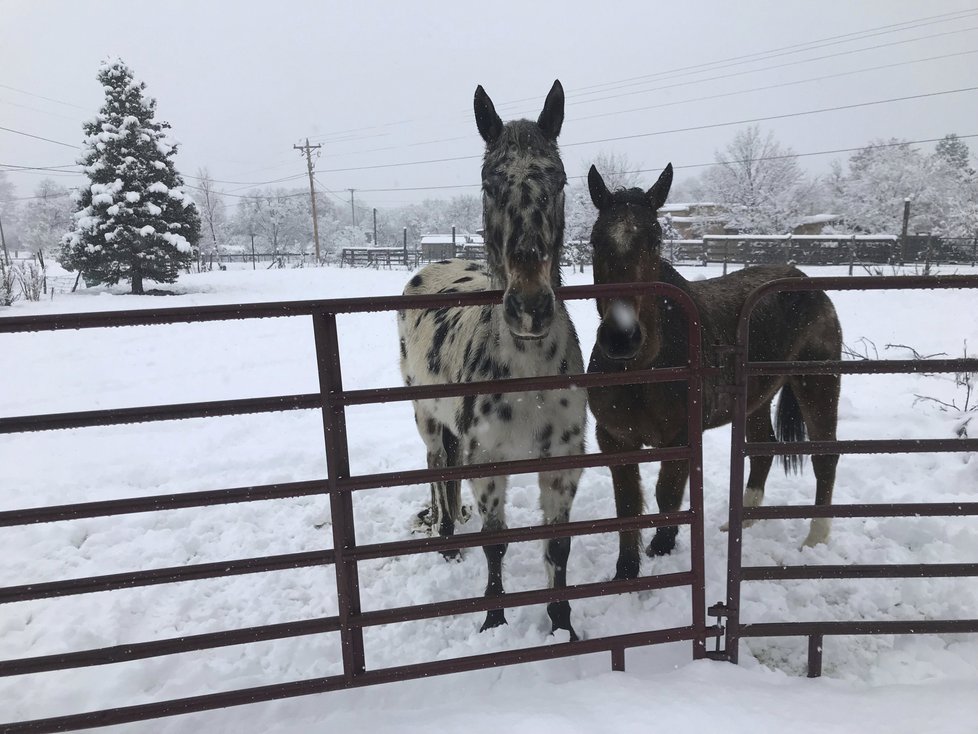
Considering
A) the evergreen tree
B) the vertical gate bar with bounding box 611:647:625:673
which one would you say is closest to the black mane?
the vertical gate bar with bounding box 611:647:625:673

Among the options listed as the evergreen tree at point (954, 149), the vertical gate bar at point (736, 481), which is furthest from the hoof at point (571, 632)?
the evergreen tree at point (954, 149)

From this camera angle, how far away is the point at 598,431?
3.46 metres

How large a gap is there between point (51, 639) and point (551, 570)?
2718mm

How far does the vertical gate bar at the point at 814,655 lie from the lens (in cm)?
248

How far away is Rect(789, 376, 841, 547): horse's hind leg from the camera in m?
3.74

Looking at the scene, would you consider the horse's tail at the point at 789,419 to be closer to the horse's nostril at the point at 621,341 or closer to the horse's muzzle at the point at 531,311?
the horse's nostril at the point at 621,341

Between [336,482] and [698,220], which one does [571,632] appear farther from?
[698,220]

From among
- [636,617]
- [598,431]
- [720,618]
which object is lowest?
[636,617]

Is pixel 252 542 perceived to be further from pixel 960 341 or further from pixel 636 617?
pixel 960 341

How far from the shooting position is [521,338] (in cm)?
254

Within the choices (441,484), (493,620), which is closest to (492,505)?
(493,620)

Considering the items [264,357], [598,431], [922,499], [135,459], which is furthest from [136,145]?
[922,499]

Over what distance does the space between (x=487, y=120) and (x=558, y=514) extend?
2.01m

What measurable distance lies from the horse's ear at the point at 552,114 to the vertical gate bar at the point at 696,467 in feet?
3.75
